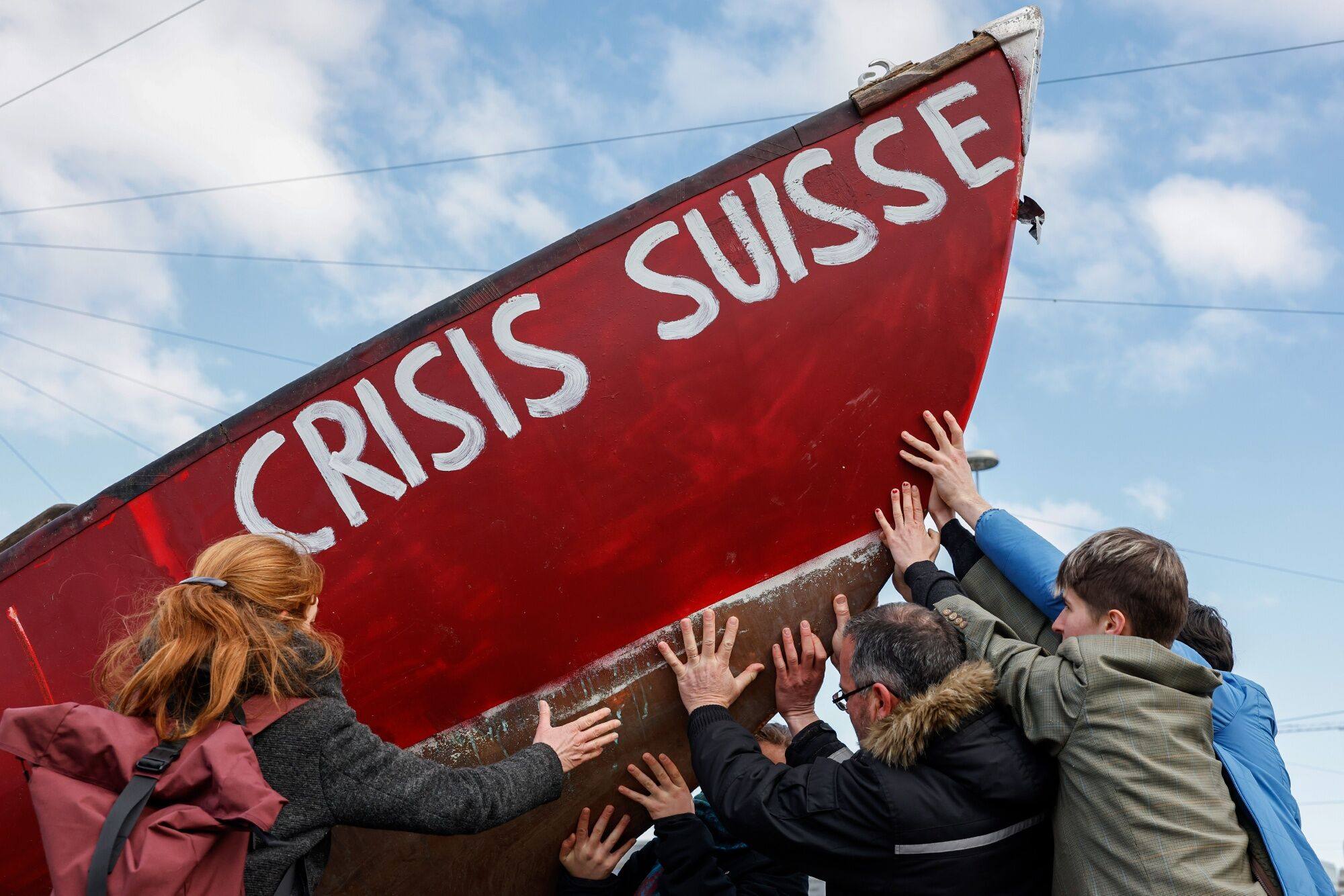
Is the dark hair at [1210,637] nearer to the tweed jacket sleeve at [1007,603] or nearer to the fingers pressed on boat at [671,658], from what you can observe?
the tweed jacket sleeve at [1007,603]

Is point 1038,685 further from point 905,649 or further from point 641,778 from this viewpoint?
point 641,778

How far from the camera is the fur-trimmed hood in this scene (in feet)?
7.14

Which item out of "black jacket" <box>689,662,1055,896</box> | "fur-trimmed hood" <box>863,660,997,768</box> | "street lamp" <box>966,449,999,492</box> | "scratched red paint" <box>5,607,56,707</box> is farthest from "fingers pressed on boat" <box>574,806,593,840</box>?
"street lamp" <box>966,449,999,492</box>

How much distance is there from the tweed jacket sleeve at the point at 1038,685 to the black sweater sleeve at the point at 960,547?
0.70 meters

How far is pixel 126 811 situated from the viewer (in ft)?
5.64

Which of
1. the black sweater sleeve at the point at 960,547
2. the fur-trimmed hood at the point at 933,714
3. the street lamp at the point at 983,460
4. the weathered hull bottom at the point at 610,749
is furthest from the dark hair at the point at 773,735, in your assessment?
the street lamp at the point at 983,460

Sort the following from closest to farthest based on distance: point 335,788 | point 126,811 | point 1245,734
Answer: point 126,811 < point 335,788 < point 1245,734

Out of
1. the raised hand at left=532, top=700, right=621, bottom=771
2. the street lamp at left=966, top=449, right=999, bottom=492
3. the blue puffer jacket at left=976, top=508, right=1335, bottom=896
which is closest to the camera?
the blue puffer jacket at left=976, top=508, right=1335, bottom=896

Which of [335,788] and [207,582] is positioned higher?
[207,582]

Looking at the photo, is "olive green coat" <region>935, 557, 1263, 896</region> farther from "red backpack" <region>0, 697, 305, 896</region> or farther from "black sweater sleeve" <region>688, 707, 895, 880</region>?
"red backpack" <region>0, 697, 305, 896</region>

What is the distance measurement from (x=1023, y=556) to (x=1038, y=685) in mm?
720

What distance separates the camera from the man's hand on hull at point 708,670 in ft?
9.96

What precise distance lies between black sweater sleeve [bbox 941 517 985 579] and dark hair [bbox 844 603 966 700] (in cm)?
68

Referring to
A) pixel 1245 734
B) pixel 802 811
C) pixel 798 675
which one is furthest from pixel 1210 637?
pixel 802 811
